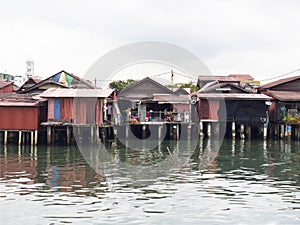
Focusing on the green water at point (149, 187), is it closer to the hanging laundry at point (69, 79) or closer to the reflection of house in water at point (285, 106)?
the reflection of house in water at point (285, 106)

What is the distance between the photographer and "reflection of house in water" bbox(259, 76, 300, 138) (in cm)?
3409

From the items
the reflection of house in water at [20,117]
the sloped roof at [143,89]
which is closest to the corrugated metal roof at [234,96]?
the sloped roof at [143,89]

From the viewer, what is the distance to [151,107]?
36.6 metres

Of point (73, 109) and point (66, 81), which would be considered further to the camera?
point (66, 81)

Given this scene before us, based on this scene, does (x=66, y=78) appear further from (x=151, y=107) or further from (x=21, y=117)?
(x=21, y=117)

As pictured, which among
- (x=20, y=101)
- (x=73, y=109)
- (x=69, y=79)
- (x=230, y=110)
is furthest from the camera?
(x=69, y=79)

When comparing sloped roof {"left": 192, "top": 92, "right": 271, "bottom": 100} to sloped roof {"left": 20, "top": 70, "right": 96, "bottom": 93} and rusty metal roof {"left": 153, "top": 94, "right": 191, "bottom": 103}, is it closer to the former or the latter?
rusty metal roof {"left": 153, "top": 94, "right": 191, "bottom": 103}

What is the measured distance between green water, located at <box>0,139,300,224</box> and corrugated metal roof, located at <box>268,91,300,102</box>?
32.0 ft

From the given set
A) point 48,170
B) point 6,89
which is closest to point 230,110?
point 48,170

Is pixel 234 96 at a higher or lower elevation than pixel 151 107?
higher

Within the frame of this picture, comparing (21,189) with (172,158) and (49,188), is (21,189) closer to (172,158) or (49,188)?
(49,188)

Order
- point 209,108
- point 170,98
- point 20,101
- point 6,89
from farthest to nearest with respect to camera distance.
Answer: point 6,89, point 209,108, point 170,98, point 20,101

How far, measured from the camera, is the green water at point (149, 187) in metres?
11.3

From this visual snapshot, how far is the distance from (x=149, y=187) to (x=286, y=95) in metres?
24.1
